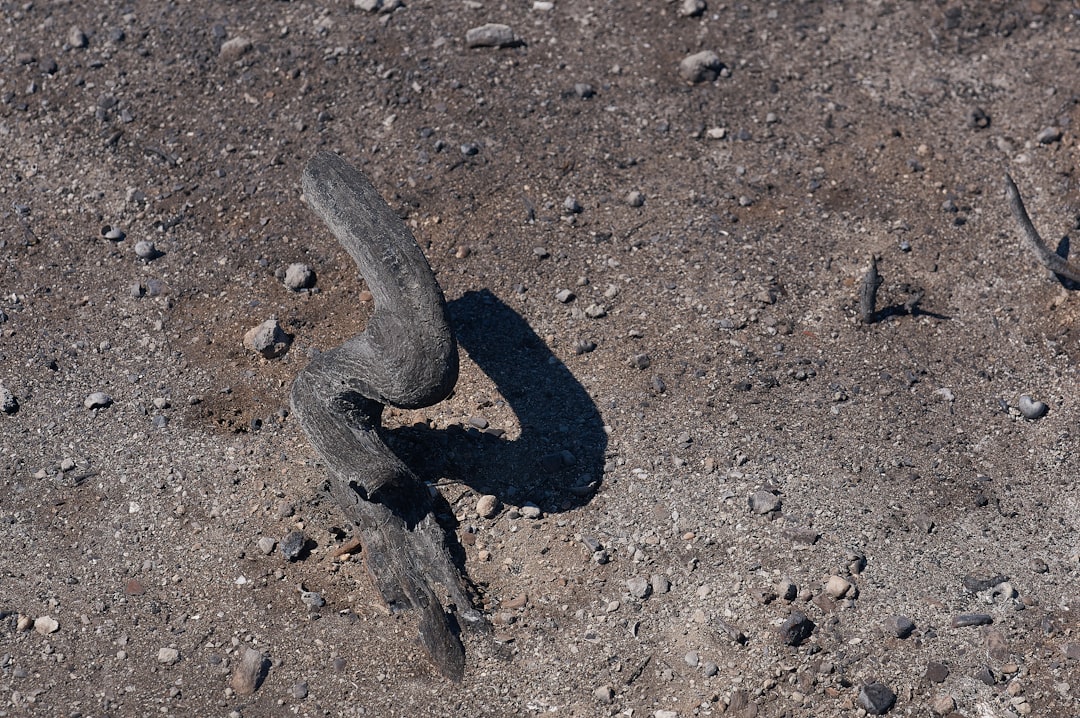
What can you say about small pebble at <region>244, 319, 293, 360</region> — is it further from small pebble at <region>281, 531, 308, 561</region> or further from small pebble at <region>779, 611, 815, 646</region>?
small pebble at <region>779, 611, 815, 646</region>

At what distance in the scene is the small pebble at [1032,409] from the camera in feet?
19.0

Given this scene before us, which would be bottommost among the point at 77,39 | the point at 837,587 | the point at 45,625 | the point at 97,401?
the point at 837,587

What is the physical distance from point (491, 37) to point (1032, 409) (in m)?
4.41

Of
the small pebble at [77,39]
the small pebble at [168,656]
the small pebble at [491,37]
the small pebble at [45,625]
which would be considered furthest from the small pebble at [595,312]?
the small pebble at [77,39]

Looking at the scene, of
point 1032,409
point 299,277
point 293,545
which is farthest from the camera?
point 299,277

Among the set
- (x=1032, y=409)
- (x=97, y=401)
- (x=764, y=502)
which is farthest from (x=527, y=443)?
(x=1032, y=409)

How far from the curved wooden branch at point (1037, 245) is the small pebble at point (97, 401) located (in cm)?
546

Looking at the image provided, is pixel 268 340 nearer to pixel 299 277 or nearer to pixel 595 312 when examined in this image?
pixel 299 277

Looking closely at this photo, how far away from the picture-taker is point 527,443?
566 cm

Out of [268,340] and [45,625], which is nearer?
[45,625]

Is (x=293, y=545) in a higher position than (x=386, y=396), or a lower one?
lower

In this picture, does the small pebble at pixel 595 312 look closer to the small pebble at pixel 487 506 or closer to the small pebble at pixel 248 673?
the small pebble at pixel 487 506

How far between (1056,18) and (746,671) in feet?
19.1

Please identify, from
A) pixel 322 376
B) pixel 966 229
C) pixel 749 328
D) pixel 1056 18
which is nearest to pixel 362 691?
pixel 322 376
